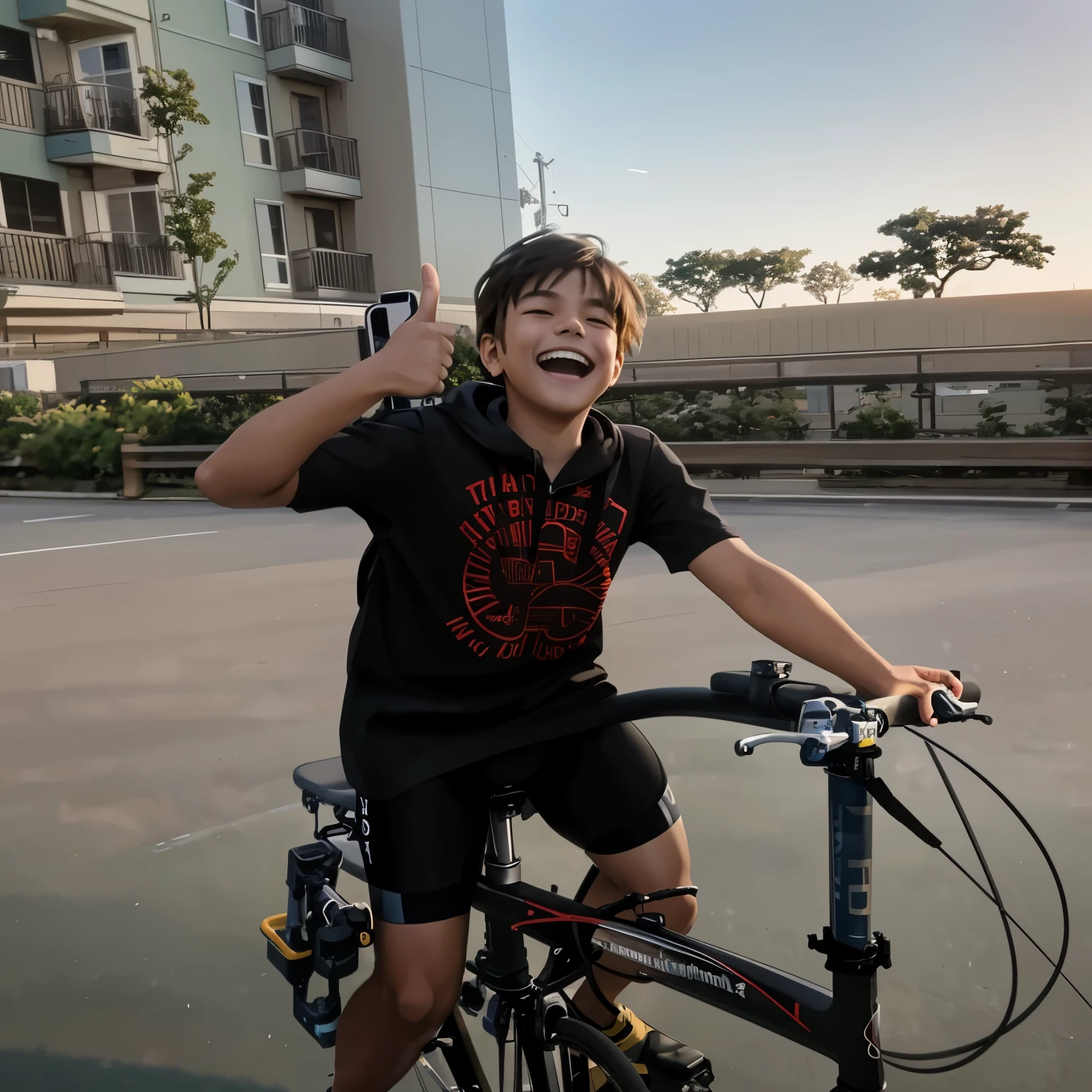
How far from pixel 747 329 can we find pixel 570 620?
34157 mm

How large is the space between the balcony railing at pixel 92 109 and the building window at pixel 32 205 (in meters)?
1.54

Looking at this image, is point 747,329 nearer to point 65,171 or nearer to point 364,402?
point 65,171

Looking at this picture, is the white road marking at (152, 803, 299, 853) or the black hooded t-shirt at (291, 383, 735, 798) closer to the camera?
the black hooded t-shirt at (291, 383, 735, 798)

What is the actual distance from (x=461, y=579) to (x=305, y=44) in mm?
34396

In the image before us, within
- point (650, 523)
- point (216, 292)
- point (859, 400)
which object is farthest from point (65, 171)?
point (650, 523)

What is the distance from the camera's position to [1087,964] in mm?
2969

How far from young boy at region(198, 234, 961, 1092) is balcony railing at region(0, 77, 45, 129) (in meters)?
31.4

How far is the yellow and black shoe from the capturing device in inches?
73.6

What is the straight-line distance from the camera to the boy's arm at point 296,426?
1.76m

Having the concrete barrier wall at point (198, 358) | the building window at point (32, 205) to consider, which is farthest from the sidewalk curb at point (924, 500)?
the building window at point (32, 205)

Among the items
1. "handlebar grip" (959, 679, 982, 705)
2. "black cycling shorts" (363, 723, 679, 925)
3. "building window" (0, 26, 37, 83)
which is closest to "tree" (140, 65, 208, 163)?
"building window" (0, 26, 37, 83)

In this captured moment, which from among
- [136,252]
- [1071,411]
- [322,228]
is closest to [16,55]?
[136,252]

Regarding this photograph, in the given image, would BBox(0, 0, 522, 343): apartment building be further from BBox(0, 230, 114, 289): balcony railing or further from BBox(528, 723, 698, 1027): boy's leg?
BBox(528, 723, 698, 1027): boy's leg

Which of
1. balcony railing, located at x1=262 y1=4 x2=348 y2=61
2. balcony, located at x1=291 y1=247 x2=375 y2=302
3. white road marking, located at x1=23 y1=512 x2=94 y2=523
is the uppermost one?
balcony railing, located at x1=262 y1=4 x2=348 y2=61
